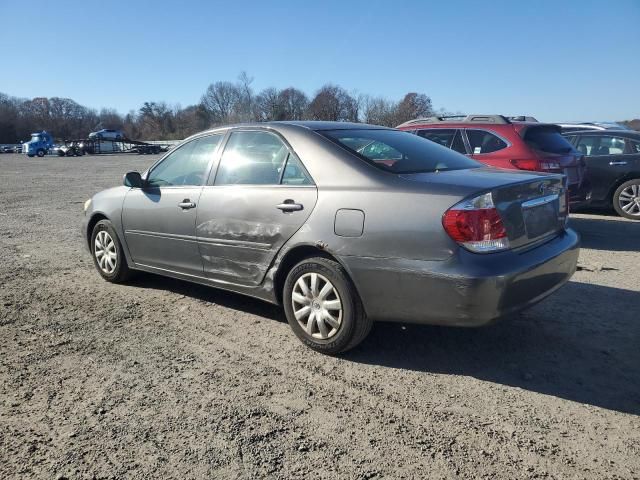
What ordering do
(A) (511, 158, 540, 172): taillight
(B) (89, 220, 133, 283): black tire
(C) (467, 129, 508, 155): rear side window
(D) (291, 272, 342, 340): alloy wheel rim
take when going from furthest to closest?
1. (C) (467, 129, 508, 155): rear side window
2. (A) (511, 158, 540, 172): taillight
3. (B) (89, 220, 133, 283): black tire
4. (D) (291, 272, 342, 340): alloy wheel rim

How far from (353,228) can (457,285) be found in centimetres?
77

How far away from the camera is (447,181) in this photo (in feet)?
10.7

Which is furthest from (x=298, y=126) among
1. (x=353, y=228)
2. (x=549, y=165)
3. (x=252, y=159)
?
(x=549, y=165)

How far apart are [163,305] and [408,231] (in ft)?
8.95

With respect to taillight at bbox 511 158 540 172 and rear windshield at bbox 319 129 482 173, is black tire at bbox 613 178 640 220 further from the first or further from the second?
rear windshield at bbox 319 129 482 173

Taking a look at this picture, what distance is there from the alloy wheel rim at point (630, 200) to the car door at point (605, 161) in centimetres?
24

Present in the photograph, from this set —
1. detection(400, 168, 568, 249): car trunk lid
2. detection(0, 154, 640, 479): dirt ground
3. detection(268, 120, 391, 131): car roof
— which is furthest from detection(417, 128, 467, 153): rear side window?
detection(400, 168, 568, 249): car trunk lid

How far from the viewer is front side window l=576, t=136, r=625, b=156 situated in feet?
30.5

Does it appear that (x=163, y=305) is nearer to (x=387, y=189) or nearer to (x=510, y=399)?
(x=387, y=189)

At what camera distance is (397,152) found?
13.2 ft

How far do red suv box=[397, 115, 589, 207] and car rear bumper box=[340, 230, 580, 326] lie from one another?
371cm

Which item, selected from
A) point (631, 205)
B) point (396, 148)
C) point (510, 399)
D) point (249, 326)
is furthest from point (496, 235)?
point (631, 205)

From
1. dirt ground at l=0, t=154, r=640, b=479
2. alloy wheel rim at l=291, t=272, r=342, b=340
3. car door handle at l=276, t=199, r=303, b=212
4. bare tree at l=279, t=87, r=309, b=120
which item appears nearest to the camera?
dirt ground at l=0, t=154, r=640, b=479

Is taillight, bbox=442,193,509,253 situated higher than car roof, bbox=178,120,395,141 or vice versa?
car roof, bbox=178,120,395,141
